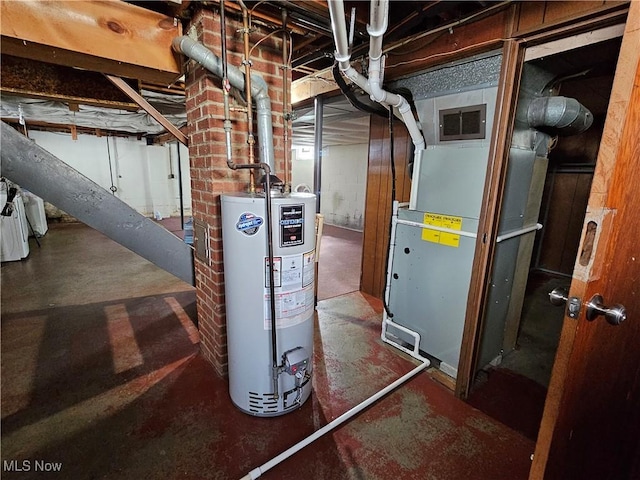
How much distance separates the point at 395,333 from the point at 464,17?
205 centimetres

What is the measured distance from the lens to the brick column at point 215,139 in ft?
5.11

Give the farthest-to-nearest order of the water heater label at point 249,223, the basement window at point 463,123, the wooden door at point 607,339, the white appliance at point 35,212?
the white appliance at point 35,212 < the basement window at point 463,123 < the water heater label at point 249,223 < the wooden door at point 607,339

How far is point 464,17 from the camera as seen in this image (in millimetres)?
1483

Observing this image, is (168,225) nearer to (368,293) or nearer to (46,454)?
(368,293)

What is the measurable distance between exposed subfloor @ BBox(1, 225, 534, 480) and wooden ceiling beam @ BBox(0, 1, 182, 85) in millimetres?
1872

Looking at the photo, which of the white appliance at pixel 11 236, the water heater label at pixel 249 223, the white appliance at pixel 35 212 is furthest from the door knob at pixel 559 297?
the white appliance at pixel 35 212

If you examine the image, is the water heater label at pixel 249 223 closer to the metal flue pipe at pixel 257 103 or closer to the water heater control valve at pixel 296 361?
the metal flue pipe at pixel 257 103

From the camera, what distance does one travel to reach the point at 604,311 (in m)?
0.75

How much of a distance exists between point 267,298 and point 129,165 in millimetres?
7904

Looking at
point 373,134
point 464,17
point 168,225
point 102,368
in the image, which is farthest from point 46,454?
point 168,225

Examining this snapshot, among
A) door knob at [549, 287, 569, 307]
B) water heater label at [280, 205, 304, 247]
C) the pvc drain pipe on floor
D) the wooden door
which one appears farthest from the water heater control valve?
door knob at [549, 287, 569, 307]

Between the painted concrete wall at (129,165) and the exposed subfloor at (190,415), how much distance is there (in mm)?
5428

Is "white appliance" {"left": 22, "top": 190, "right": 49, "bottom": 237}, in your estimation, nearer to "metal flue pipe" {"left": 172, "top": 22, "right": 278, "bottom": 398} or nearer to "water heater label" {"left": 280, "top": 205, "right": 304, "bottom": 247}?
"metal flue pipe" {"left": 172, "top": 22, "right": 278, "bottom": 398}

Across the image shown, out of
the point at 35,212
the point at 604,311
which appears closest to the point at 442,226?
the point at 604,311
